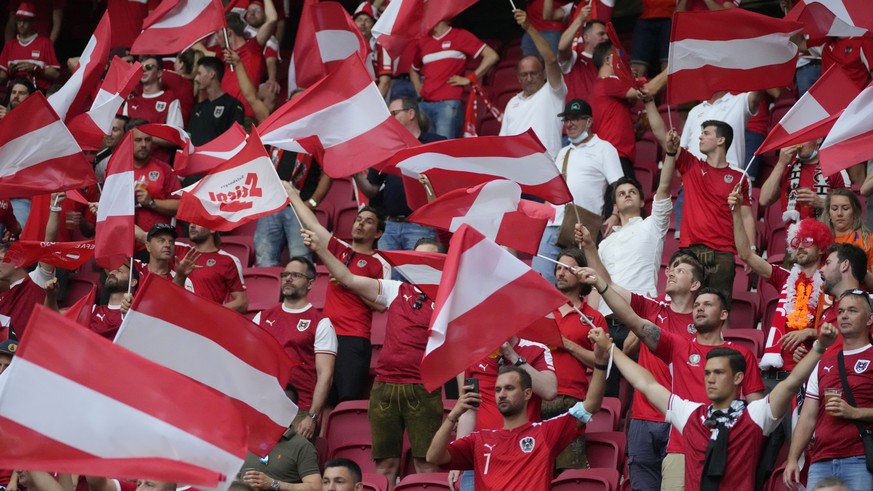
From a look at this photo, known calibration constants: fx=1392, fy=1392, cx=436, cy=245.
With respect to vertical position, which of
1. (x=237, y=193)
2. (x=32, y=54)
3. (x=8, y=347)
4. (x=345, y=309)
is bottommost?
(x=32, y=54)

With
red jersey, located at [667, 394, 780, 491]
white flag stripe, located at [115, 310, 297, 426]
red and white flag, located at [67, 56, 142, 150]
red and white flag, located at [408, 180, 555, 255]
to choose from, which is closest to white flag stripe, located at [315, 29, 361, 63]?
red and white flag, located at [67, 56, 142, 150]

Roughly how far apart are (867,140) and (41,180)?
5200mm

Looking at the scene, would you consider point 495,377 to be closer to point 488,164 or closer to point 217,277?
point 488,164

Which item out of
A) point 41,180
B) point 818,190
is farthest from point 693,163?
point 41,180

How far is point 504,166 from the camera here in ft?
27.4

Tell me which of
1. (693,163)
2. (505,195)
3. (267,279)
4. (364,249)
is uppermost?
(505,195)

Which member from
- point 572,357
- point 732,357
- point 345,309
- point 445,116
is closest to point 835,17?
point 572,357

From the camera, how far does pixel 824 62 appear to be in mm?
10797

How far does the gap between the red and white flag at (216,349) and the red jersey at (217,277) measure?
9.79 ft

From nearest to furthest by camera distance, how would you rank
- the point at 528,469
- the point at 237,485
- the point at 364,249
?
the point at 528,469 → the point at 237,485 → the point at 364,249

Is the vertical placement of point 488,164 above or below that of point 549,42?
above

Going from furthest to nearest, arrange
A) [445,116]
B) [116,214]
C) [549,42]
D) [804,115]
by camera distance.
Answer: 1. [549,42]
2. [445,116]
3. [116,214]
4. [804,115]

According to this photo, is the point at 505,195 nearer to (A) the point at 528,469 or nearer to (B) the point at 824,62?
(A) the point at 528,469

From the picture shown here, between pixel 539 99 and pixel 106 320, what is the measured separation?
387 centimetres
